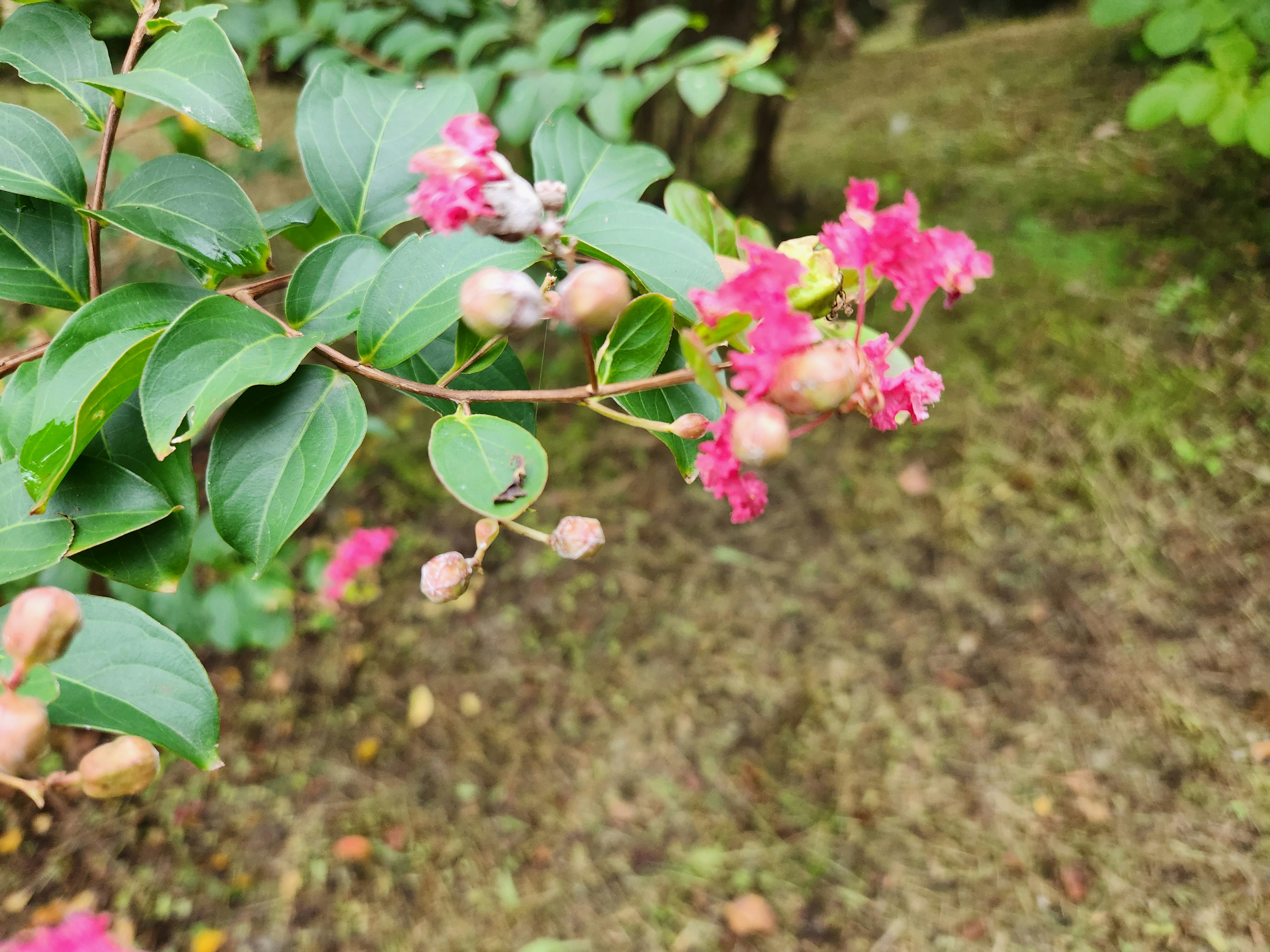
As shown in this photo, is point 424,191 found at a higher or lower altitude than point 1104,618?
higher

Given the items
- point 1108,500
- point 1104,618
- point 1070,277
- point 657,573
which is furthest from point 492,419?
point 1070,277

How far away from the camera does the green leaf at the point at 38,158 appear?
1.66 feet

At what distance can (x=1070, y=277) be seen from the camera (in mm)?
2018

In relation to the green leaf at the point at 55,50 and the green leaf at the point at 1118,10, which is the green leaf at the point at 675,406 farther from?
the green leaf at the point at 1118,10

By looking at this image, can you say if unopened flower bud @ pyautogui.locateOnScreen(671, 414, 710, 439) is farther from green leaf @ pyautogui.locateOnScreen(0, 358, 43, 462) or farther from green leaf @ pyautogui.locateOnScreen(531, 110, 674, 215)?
green leaf @ pyautogui.locateOnScreen(0, 358, 43, 462)

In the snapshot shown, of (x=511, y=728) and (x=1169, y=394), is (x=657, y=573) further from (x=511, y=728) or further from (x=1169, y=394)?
(x=1169, y=394)

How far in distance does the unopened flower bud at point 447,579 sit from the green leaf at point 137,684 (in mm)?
142

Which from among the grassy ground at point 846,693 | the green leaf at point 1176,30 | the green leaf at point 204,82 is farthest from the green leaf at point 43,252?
the green leaf at point 1176,30

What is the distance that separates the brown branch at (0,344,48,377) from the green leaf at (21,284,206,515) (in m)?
0.06

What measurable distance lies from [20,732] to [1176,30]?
1840mm

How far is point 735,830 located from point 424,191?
1.28 m

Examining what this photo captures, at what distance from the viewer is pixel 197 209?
0.53m

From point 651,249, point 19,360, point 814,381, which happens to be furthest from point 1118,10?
point 19,360

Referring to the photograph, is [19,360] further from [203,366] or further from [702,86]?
[702,86]
